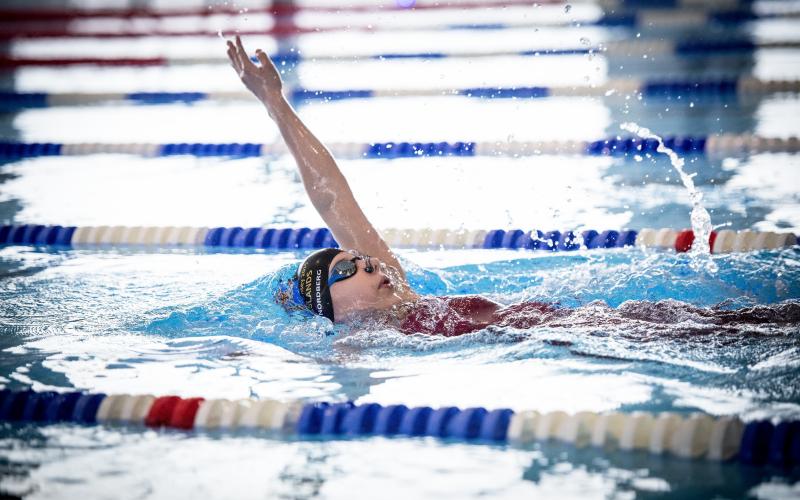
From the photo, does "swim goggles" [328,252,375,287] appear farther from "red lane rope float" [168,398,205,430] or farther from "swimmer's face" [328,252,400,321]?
"red lane rope float" [168,398,205,430]

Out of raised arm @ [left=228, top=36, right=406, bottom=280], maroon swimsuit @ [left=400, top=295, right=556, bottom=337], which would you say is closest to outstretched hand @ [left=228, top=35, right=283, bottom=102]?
raised arm @ [left=228, top=36, right=406, bottom=280]

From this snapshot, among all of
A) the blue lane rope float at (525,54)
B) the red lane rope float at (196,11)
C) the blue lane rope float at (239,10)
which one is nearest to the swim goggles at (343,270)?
the blue lane rope float at (525,54)

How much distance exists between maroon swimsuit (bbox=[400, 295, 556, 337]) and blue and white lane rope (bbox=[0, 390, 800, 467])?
65 centimetres

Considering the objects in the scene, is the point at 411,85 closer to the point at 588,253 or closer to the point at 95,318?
the point at 588,253

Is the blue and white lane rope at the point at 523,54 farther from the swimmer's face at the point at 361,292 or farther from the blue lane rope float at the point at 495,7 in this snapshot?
the swimmer's face at the point at 361,292

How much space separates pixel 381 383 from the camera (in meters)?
3.09

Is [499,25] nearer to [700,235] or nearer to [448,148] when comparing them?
[448,148]

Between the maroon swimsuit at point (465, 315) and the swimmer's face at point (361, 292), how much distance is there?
0.09 metres

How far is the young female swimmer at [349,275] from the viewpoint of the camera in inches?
137

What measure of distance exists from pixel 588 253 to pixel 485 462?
1909 mm

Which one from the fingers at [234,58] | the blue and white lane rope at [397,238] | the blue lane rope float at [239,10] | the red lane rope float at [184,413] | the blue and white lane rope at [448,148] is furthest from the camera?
the blue lane rope float at [239,10]

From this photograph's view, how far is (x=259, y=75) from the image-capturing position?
3.69m

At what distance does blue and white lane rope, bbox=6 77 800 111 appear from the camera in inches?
286

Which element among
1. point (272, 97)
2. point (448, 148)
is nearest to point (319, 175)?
point (272, 97)
